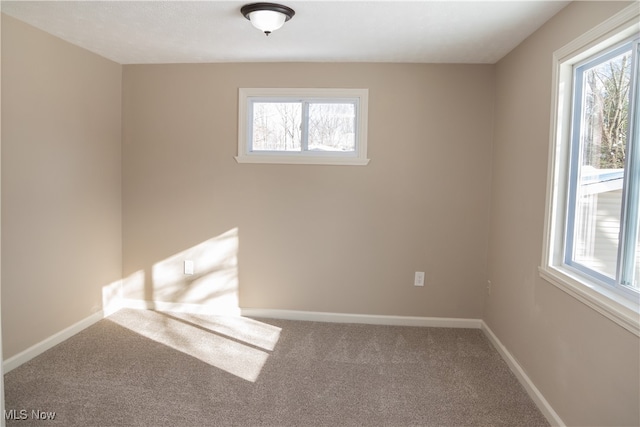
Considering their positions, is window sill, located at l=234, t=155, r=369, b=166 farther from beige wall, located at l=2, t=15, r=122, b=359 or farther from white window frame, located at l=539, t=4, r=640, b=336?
white window frame, located at l=539, t=4, r=640, b=336

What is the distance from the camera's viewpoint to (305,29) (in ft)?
9.70

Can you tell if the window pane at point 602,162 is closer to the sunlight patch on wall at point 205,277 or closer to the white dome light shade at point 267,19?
the white dome light shade at point 267,19

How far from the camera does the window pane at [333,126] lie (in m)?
3.91

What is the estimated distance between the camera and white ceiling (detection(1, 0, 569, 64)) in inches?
101

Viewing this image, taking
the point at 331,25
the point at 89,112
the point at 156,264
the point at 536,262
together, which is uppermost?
the point at 331,25

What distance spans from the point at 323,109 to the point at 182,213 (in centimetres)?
154

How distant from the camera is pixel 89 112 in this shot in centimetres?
361

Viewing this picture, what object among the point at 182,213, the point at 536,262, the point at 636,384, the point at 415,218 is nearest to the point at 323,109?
the point at 415,218

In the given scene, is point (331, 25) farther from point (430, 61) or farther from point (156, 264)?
point (156, 264)

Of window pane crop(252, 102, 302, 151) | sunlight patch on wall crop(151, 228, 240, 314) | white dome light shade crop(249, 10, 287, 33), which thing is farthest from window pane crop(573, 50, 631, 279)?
sunlight patch on wall crop(151, 228, 240, 314)

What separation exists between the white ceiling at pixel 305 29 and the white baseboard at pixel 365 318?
7.03 feet

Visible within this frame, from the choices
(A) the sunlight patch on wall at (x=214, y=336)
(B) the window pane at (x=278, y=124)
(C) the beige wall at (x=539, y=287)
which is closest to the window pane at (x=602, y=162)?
(C) the beige wall at (x=539, y=287)

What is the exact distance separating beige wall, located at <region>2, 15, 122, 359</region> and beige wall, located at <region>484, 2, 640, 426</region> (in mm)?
3198

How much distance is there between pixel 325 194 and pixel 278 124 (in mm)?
737
